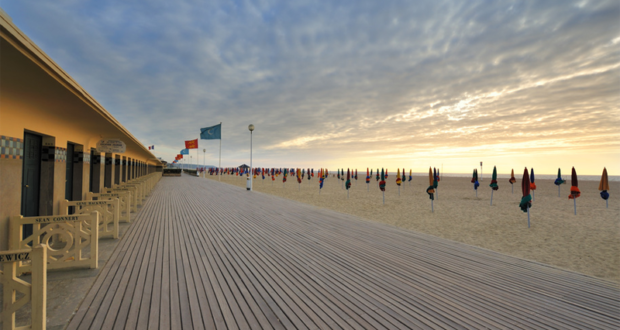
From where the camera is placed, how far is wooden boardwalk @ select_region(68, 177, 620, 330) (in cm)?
277

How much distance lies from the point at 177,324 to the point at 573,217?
50.8 ft

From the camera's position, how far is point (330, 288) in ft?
11.5

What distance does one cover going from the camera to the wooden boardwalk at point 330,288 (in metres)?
2.77

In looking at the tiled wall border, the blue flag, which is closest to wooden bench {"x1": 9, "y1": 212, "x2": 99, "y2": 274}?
the tiled wall border

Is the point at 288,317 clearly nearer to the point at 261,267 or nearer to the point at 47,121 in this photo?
the point at 261,267

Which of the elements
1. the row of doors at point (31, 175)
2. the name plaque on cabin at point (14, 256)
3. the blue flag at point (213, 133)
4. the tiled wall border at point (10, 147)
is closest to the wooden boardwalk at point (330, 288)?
the name plaque on cabin at point (14, 256)

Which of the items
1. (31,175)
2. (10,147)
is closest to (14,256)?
(10,147)

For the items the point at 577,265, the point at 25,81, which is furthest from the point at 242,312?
the point at 577,265

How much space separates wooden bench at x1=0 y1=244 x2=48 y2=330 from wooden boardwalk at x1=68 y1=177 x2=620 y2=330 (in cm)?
42

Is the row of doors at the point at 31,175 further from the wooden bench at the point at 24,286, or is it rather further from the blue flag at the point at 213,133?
the blue flag at the point at 213,133

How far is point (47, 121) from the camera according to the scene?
5629mm

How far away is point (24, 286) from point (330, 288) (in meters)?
3.17

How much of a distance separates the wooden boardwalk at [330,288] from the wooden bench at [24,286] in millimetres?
418

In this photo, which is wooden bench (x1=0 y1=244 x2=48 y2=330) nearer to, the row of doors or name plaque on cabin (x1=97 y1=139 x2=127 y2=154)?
the row of doors
